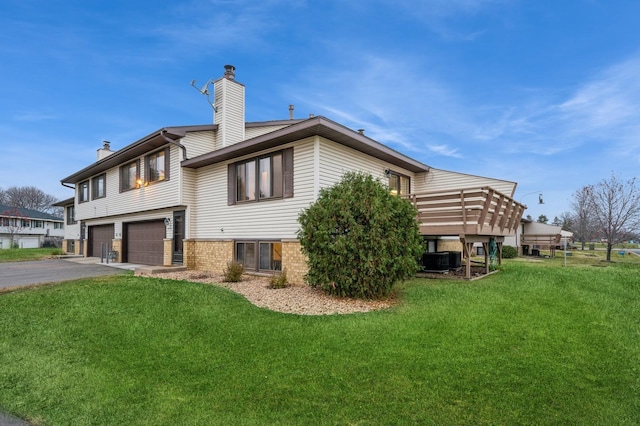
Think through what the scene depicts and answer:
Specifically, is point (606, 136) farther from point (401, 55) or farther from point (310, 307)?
point (310, 307)

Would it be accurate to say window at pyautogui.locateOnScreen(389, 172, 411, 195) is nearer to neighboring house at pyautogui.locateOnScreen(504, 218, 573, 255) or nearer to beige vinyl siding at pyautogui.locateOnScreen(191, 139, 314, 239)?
beige vinyl siding at pyautogui.locateOnScreen(191, 139, 314, 239)

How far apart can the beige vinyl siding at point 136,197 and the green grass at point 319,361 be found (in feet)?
23.1

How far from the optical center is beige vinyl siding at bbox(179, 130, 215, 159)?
44.5ft

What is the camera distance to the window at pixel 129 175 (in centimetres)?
1619

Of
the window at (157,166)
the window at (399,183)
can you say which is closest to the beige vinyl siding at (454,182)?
the window at (399,183)

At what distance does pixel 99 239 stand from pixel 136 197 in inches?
283

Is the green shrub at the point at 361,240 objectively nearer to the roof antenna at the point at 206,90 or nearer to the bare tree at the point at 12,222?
the roof antenna at the point at 206,90

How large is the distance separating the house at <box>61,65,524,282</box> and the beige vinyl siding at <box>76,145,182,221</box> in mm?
48

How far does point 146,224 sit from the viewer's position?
1625 centimetres

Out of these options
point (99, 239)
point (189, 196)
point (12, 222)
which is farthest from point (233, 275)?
point (12, 222)

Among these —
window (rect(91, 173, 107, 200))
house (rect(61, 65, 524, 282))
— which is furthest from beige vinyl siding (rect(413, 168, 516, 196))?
window (rect(91, 173, 107, 200))

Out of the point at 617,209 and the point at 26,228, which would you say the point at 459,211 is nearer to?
the point at 617,209

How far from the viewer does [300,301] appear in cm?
732

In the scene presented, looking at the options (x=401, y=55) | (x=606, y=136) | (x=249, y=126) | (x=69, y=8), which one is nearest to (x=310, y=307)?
(x=249, y=126)
